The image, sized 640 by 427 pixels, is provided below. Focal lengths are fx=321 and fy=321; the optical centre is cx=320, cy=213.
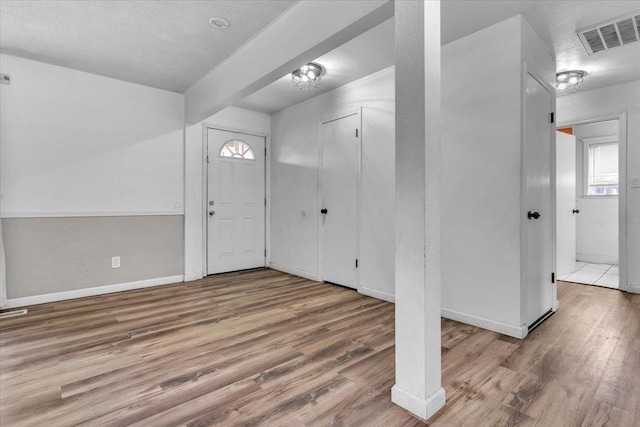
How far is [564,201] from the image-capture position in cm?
438

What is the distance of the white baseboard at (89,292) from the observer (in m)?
3.25

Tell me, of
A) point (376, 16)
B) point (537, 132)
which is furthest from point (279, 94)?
point (537, 132)

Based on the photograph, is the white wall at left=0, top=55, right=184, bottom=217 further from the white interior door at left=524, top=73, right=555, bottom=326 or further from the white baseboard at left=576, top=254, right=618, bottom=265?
the white baseboard at left=576, top=254, right=618, bottom=265

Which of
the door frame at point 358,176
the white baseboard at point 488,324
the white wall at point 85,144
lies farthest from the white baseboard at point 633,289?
the white wall at point 85,144

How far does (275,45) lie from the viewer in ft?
8.43

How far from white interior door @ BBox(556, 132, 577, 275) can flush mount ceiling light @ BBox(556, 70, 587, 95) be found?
83cm

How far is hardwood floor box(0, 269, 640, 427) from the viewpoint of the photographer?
5.22 ft

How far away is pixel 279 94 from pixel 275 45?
1689 mm

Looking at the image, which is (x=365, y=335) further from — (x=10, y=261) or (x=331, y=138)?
(x=10, y=261)

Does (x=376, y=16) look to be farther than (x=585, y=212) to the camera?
No

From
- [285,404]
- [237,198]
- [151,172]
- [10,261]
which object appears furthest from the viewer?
[237,198]

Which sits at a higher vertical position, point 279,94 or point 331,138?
point 279,94

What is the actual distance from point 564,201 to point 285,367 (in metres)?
4.40

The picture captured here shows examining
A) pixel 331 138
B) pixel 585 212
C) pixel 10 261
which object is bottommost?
pixel 10 261
